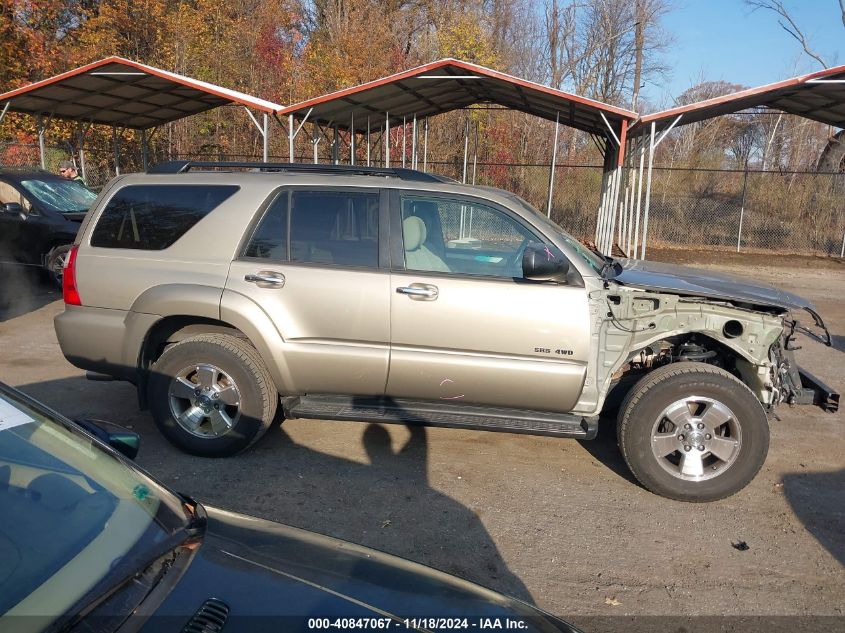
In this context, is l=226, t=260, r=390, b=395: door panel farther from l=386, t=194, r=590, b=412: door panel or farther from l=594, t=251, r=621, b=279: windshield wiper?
l=594, t=251, r=621, b=279: windshield wiper

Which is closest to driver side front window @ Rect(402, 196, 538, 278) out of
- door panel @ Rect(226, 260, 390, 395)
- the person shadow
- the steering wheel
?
the steering wheel

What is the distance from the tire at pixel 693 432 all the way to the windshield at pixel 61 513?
3.00 metres

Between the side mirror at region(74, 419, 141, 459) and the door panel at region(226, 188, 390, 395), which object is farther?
the door panel at region(226, 188, 390, 395)

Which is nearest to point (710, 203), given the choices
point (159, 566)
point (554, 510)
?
point (554, 510)

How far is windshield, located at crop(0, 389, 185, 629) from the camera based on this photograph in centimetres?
169

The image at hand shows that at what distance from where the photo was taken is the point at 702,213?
1998 cm

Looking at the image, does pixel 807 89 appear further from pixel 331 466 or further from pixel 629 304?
pixel 331 466

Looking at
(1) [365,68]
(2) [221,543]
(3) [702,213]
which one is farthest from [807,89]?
(1) [365,68]

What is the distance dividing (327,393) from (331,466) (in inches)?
20.1

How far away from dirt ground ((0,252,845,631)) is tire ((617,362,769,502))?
0.17 m

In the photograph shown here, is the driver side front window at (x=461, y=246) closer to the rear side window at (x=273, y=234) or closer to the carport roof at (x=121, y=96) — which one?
the rear side window at (x=273, y=234)

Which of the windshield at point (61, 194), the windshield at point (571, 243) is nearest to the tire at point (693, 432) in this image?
the windshield at point (571, 243)

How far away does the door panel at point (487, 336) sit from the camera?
431 centimetres

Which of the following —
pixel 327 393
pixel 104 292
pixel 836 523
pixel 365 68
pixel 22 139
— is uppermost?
pixel 365 68
